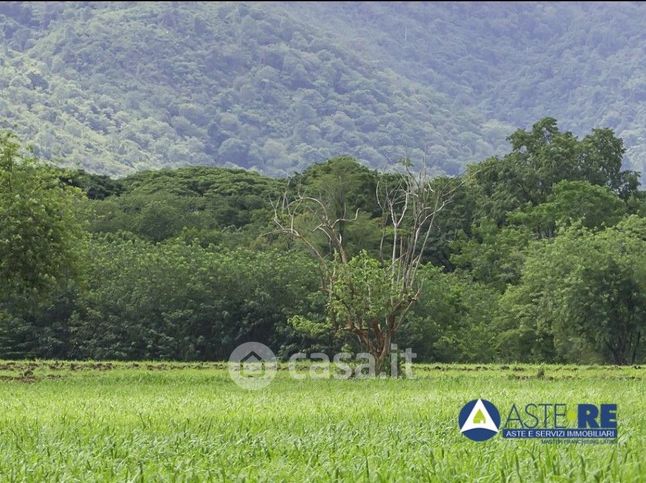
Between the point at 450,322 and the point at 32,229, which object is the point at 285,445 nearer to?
the point at 32,229

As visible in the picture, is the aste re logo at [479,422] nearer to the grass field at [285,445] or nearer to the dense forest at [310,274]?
the grass field at [285,445]

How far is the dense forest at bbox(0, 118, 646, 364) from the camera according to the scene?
34.9 meters

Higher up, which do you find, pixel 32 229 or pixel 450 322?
pixel 32 229

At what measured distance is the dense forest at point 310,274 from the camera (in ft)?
114

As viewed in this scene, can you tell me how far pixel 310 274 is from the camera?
59.8 metres

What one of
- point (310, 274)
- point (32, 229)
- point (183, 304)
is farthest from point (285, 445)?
point (310, 274)

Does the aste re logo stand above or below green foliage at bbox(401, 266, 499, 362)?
below

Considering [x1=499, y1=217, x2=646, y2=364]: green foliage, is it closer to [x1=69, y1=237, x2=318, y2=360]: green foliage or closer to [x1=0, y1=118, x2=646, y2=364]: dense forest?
[x1=0, y1=118, x2=646, y2=364]: dense forest

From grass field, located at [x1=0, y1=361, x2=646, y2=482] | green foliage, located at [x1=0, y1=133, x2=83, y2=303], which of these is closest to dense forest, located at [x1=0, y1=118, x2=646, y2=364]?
green foliage, located at [x1=0, y1=133, x2=83, y2=303]

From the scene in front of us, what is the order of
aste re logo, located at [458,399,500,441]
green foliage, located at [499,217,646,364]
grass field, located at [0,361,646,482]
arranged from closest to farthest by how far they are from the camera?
grass field, located at [0,361,646,482]
aste re logo, located at [458,399,500,441]
green foliage, located at [499,217,646,364]

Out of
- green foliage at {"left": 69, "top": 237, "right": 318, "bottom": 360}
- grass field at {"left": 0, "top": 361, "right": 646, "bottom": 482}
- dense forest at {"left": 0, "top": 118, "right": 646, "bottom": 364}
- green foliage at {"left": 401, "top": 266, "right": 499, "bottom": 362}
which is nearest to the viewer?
grass field at {"left": 0, "top": 361, "right": 646, "bottom": 482}

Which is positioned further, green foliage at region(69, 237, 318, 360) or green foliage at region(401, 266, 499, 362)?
green foliage at region(69, 237, 318, 360)

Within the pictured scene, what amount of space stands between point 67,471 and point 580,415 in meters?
5.11

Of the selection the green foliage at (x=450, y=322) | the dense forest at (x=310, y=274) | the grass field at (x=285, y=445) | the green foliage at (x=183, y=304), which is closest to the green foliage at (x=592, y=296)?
the dense forest at (x=310, y=274)
